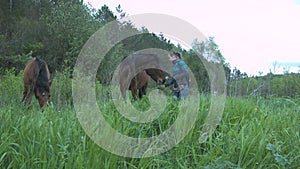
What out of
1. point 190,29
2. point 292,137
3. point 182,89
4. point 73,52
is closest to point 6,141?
point 292,137

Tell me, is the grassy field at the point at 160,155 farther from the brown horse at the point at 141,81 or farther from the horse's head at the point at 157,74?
the brown horse at the point at 141,81

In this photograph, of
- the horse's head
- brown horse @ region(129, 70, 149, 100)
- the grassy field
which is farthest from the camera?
brown horse @ region(129, 70, 149, 100)

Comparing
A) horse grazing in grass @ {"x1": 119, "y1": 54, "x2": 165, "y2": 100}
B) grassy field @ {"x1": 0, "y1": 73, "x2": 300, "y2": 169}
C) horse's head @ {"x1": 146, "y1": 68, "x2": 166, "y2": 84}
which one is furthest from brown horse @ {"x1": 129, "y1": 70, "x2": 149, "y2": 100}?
grassy field @ {"x1": 0, "y1": 73, "x2": 300, "y2": 169}

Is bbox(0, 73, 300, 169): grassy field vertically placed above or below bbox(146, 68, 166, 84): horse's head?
below

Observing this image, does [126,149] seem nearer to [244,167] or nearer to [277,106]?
[244,167]

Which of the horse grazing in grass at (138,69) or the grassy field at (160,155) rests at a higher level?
the horse grazing in grass at (138,69)

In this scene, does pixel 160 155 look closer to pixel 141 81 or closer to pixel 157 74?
pixel 157 74

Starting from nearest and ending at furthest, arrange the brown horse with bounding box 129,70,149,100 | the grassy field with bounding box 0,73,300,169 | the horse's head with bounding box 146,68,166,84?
1. the grassy field with bounding box 0,73,300,169
2. the horse's head with bounding box 146,68,166,84
3. the brown horse with bounding box 129,70,149,100

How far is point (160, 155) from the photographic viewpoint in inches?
118

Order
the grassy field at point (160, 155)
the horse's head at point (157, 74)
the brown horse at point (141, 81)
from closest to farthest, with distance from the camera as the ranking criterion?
1. the grassy field at point (160, 155)
2. the horse's head at point (157, 74)
3. the brown horse at point (141, 81)

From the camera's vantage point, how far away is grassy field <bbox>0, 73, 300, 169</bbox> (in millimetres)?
2592

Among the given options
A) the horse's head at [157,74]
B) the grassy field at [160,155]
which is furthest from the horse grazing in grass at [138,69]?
the grassy field at [160,155]

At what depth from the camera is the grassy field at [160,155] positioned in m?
2.59

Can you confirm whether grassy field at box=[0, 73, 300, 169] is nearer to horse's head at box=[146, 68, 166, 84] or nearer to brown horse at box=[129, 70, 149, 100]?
horse's head at box=[146, 68, 166, 84]
